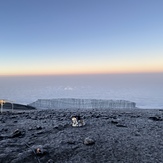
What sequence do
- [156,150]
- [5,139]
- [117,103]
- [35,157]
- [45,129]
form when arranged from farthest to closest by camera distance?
[117,103] < [45,129] < [5,139] < [156,150] < [35,157]

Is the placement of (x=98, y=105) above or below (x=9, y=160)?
below

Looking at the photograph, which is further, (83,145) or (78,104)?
(78,104)

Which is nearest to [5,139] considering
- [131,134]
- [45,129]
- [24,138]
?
[24,138]

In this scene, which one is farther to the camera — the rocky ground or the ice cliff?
the ice cliff

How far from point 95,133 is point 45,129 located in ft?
4.31

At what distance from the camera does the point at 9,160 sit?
2900mm

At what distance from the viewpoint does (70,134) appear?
164 inches

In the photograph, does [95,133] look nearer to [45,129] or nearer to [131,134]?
[131,134]

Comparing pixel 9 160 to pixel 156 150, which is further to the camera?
pixel 156 150

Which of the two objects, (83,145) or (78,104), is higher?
(83,145)

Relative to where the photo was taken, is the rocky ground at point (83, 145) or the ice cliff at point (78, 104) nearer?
the rocky ground at point (83, 145)

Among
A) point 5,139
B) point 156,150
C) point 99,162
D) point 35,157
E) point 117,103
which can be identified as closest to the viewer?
point 99,162

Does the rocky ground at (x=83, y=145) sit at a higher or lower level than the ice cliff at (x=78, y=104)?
higher

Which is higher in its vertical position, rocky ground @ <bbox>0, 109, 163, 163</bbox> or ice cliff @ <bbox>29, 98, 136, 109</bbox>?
rocky ground @ <bbox>0, 109, 163, 163</bbox>
